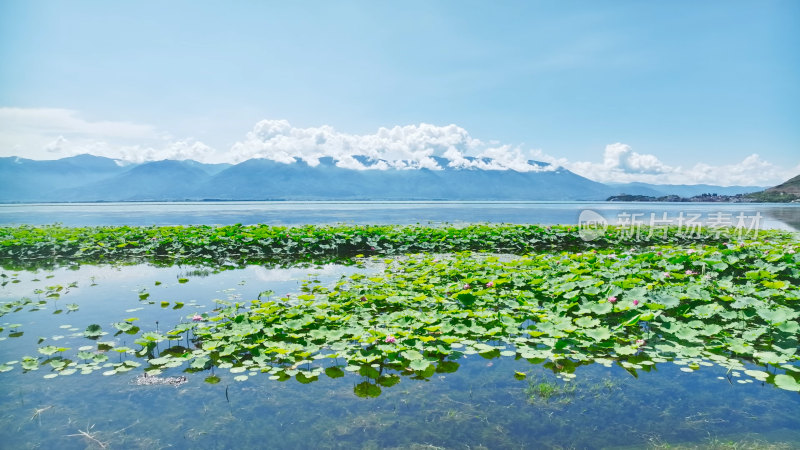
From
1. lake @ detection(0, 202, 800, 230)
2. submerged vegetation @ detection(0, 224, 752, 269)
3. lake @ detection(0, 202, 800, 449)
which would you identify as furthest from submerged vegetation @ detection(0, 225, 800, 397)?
lake @ detection(0, 202, 800, 230)

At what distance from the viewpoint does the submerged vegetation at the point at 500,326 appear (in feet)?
17.5

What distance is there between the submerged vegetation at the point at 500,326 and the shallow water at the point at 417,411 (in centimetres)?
20

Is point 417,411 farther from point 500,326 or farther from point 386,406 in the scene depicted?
point 500,326

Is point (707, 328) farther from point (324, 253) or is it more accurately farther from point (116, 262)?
point (116, 262)

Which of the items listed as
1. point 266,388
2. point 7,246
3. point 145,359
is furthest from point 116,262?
point 266,388

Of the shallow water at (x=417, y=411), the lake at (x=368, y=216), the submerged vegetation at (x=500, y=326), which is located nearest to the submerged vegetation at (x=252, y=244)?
the submerged vegetation at (x=500, y=326)

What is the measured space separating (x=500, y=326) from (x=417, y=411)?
254 centimetres

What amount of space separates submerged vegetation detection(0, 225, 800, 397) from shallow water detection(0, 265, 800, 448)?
20 centimetres

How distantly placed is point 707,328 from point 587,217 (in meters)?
22.0

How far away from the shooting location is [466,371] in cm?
533

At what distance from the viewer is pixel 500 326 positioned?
6457 millimetres

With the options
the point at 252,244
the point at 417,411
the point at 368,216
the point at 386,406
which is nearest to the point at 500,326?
the point at 417,411

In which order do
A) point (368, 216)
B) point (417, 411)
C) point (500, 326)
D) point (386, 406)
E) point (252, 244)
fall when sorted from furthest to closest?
point (368, 216) < point (252, 244) < point (500, 326) < point (386, 406) < point (417, 411)

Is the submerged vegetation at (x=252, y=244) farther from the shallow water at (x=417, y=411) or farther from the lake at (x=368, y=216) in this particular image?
the lake at (x=368, y=216)
